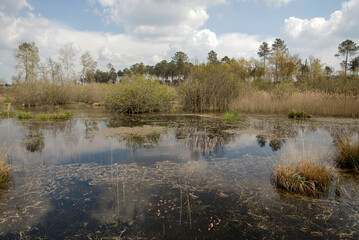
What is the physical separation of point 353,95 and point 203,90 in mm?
9186

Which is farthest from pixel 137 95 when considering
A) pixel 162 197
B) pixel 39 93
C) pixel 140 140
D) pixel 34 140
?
pixel 162 197

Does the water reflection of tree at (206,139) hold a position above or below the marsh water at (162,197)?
above

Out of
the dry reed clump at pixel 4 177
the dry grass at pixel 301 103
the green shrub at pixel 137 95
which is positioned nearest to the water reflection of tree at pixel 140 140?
the dry reed clump at pixel 4 177

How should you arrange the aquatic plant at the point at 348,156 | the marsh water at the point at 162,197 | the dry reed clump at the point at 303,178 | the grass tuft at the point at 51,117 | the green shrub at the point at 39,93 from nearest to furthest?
the marsh water at the point at 162,197 < the dry reed clump at the point at 303,178 < the aquatic plant at the point at 348,156 < the grass tuft at the point at 51,117 < the green shrub at the point at 39,93

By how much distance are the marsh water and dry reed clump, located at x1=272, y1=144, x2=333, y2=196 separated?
16cm

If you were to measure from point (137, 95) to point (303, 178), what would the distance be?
13.3m

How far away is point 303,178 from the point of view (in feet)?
13.2

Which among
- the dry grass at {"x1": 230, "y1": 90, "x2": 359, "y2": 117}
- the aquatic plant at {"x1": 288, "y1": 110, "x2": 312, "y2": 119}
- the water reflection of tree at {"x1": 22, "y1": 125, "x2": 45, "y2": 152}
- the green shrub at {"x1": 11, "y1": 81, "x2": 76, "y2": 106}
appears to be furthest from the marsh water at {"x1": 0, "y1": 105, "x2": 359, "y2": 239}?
the green shrub at {"x1": 11, "y1": 81, "x2": 76, "y2": 106}

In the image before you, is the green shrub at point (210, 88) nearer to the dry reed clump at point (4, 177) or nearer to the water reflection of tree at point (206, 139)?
the water reflection of tree at point (206, 139)

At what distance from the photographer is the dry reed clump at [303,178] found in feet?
12.9

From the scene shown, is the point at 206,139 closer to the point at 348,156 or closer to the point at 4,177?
the point at 348,156

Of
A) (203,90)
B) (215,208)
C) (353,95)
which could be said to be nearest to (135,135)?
(215,208)

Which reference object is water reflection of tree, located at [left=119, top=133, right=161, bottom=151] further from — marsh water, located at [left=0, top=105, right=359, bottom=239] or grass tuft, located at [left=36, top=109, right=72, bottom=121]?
grass tuft, located at [left=36, top=109, right=72, bottom=121]

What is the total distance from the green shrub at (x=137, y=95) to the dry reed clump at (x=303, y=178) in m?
12.8
